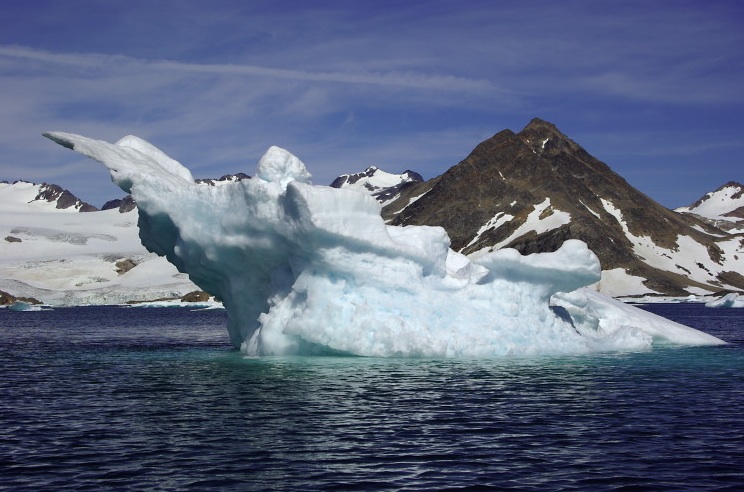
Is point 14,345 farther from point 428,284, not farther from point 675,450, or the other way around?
point 675,450

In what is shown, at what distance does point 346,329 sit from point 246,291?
7.70 meters

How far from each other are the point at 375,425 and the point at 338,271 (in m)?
14.9

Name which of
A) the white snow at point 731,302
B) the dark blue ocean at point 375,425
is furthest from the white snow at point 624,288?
the dark blue ocean at point 375,425

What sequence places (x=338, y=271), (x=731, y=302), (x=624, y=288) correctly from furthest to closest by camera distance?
(x=624, y=288)
(x=731, y=302)
(x=338, y=271)

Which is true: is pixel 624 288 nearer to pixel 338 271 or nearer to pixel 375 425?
pixel 338 271

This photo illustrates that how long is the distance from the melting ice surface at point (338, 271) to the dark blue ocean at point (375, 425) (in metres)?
1.52

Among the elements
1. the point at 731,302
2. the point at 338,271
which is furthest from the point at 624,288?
the point at 338,271

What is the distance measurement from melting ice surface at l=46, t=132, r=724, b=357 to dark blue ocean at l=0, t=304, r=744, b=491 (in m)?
1.52

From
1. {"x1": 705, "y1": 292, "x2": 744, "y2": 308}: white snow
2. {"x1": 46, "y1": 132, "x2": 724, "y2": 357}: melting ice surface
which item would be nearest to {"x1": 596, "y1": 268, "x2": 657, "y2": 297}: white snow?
{"x1": 705, "y1": 292, "x2": 744, "y2": 308}: white snow

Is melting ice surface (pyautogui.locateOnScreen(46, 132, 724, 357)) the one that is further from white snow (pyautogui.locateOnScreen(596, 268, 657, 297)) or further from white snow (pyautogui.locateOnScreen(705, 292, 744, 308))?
white snow (pyautogui.locateOnScreen(596, 268, 657, 297))

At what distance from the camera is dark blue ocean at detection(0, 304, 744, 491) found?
54.2 feet

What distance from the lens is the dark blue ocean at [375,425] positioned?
16.5 m

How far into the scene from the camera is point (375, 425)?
21641 mm

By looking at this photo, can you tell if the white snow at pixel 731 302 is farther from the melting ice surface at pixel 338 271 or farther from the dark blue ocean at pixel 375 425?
the dark blue ocean at pixel 375 425
